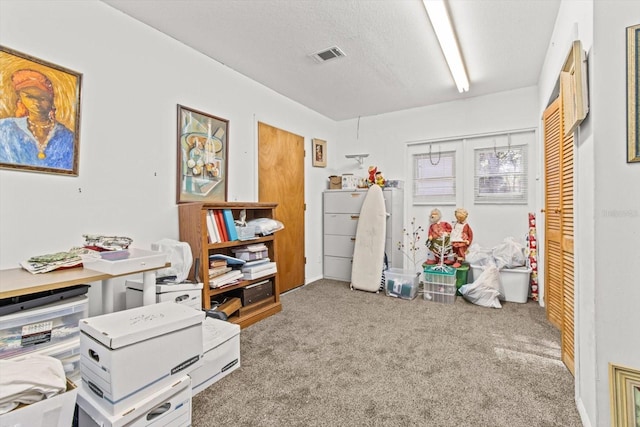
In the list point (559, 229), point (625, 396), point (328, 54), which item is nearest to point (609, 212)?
point (625, 396)

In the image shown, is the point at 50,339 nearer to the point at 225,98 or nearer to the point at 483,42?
the point at 225,98

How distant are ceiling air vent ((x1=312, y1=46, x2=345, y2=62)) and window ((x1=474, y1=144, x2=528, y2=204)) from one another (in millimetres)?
2383

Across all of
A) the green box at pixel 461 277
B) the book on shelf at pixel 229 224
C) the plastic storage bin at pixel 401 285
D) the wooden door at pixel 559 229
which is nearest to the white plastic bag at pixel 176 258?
the book on shelf at pixel 229 224

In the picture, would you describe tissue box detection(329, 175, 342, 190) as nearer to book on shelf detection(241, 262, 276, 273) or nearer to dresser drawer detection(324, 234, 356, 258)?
dresser drawer detection(324, 234, 356, 258)

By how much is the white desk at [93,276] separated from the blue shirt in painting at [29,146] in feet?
2.08

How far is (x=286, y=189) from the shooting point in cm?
379

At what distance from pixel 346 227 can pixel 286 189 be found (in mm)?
1083

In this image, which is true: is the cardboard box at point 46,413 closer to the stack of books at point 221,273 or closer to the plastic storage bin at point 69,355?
the plastic storage bin at point 69,355

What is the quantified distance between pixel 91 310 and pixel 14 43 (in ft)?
5.49

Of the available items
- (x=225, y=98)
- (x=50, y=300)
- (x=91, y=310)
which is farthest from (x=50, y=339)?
(x=225, y=98)

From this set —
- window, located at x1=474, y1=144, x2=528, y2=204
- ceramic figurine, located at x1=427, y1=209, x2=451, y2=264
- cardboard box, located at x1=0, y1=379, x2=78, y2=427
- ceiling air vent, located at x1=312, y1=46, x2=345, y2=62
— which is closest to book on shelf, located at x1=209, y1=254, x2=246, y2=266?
cardboard box, located at x1=0, y1=379, x2=78, y2=427

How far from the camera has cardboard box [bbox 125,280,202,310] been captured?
1956 millimetres

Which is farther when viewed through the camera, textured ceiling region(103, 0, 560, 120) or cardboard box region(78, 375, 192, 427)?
textured ceiling region(103, 0, 560, 120)

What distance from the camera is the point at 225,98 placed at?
2932 mm
